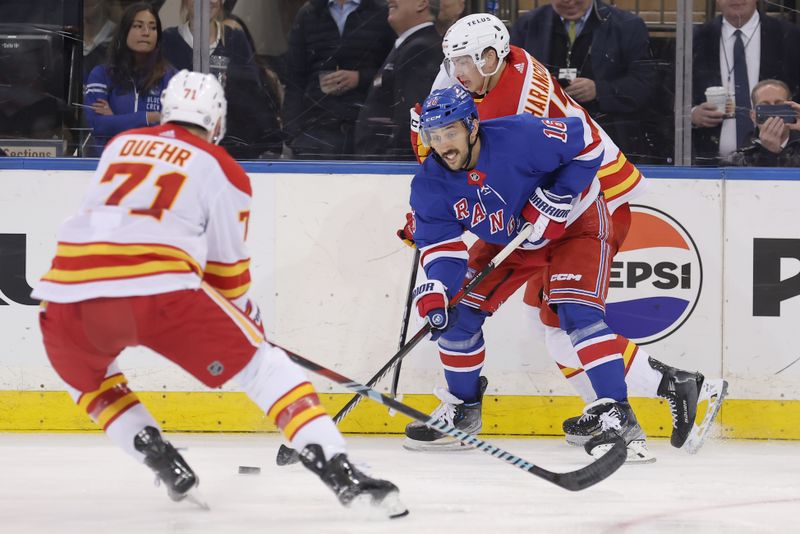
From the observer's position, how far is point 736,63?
13.4 feet

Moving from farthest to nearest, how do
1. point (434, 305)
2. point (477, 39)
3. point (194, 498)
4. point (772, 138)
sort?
1. point (772, 138)
2. point (477, 39)
3. point (434, 305)
4. point (194, 498)

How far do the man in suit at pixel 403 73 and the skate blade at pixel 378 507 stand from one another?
1.76m

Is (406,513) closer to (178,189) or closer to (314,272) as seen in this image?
(178,189)

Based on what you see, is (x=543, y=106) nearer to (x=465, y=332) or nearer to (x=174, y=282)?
(x=465, y=332)

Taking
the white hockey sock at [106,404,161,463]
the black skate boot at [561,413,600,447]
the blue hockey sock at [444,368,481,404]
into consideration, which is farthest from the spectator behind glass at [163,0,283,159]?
the white hockey sock at [106,404,161,463]

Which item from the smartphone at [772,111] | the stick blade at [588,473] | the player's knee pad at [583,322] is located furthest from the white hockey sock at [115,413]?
the smartphone at [772,111]

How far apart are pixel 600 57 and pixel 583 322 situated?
3.72 feet

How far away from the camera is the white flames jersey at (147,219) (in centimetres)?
243

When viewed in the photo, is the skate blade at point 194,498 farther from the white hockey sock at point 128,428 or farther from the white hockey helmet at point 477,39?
the white hockey helmet at point 477,39

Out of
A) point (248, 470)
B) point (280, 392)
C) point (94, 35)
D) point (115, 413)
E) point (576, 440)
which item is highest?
point (94, 35)

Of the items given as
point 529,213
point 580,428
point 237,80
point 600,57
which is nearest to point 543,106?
point 529,213

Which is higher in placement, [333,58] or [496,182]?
[333,58]

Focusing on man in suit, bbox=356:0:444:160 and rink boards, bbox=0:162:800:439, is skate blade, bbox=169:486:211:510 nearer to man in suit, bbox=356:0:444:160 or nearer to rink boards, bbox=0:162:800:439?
rink boards, bbox=0:162:800:439

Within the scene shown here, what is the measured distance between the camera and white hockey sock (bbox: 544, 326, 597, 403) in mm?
3771
